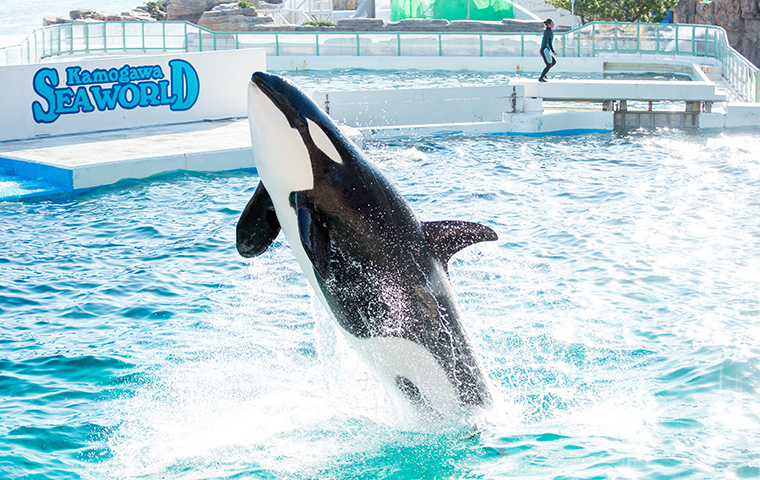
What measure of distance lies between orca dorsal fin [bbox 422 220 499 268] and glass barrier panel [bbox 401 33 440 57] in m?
22.4

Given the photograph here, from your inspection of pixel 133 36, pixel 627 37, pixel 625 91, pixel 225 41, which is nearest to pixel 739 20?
pixel 627 37

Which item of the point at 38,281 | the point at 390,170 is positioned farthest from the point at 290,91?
the point at 390,170

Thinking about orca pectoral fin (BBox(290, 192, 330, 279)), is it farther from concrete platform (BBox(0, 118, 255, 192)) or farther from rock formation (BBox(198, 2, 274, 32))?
rock formation (BBox(198, 2, 274, 32))

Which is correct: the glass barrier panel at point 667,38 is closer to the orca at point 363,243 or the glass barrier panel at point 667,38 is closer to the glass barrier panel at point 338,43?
the glass barrier panel at point 338,43

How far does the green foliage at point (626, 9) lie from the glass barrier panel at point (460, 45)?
12.8 meters

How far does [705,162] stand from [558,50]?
1371 centimetres

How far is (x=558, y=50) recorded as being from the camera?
83.4 ft

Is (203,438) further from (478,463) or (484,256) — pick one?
(484,256)

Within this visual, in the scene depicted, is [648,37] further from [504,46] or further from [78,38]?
[78,38]

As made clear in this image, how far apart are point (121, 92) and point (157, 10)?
37.1 m

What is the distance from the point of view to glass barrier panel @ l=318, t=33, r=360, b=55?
1046 inches

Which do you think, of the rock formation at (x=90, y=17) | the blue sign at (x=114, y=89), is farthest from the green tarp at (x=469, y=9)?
the blue sign at (x=114, y=89)

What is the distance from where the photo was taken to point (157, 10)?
49.0 meters

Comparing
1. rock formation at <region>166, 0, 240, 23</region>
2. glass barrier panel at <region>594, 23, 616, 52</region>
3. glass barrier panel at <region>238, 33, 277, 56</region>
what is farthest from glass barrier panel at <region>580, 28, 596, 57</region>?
rock formation at <region>166, 0, 240, 23</region>
